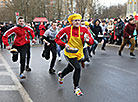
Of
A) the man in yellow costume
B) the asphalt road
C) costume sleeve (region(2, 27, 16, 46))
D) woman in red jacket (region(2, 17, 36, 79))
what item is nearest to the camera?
the asphalt road

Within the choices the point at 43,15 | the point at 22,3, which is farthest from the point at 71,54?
the point at 43,15

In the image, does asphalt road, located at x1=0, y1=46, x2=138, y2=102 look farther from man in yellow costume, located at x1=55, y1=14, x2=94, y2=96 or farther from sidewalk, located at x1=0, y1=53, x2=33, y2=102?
man in yellow costume, located at x1=55, y1=14, x2=94, y2=96

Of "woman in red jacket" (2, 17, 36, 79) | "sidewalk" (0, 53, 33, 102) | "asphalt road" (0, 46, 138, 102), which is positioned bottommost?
"sidewalk" (0, 53, 33, 102)

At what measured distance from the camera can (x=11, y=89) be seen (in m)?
5.57

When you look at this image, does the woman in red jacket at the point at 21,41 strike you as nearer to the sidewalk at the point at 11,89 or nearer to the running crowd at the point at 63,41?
the running crowd at the point at 63,41

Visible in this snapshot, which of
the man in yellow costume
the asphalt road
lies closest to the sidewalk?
the asphalt road

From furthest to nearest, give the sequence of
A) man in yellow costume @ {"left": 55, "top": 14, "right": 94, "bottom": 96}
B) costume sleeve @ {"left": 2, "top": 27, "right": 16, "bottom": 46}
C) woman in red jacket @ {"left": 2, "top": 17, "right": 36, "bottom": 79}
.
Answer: woman in red jacket @ {"left": 2, "top": 17, "right": 36, "bottom": 79}, costume sleeve @ {"left": 2, "top": 27, "right": 16, "bottom": 46}, man in yellow costume @ {"left": 55, "top": 14, "right": 94, "bottom": 96}

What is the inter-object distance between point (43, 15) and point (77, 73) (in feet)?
168

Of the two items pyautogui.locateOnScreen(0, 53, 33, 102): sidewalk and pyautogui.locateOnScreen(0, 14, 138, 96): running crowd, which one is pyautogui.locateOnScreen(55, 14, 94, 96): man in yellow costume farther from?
pyautogui.locateOnScreen(0, 53, 33, 102): sidewalk

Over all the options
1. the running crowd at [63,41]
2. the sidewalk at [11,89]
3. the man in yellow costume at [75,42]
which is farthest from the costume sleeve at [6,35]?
the man in yellow costume at [75,42]

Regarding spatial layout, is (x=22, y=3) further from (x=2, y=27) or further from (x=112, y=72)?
(x=112, y=72)

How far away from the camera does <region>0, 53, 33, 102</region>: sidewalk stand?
4876 mm

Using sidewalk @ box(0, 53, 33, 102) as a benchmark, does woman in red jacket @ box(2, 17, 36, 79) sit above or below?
above

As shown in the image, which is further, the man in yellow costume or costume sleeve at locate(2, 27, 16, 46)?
costume sleeve at locate(2, 27, 16, 46)
